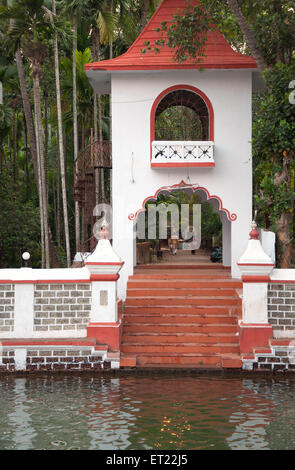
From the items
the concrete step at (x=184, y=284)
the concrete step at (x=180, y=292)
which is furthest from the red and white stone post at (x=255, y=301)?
the concrete step at (x=184, y=284)

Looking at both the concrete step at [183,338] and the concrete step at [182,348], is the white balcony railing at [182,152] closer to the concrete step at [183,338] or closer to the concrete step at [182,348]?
the concrete step at [183,338]

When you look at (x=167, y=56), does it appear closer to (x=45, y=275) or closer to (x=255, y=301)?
(x=45, y=275)

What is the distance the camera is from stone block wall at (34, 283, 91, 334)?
12.2m

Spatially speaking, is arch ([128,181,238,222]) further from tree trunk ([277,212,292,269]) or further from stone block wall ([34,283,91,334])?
stone block wall ([34,283,91,334])

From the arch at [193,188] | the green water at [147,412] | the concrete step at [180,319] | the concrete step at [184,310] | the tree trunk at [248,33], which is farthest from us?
the arch at [193,188]

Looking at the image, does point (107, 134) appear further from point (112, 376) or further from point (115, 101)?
point (112, 376)

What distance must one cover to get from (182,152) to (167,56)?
2.28 metres

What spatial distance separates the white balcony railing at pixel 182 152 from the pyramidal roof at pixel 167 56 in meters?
1.70

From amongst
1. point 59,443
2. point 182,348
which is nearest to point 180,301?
point 182,348

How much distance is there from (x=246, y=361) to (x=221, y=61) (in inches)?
270

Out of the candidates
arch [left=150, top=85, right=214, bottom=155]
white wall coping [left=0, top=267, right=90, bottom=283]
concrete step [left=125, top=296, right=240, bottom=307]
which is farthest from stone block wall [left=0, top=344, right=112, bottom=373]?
arch [left=150, top=85, right=214, bottom=155]

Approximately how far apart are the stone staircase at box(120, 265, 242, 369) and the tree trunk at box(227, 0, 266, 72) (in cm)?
Result: 472

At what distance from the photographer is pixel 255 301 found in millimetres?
11992

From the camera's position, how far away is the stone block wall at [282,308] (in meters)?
12.0
